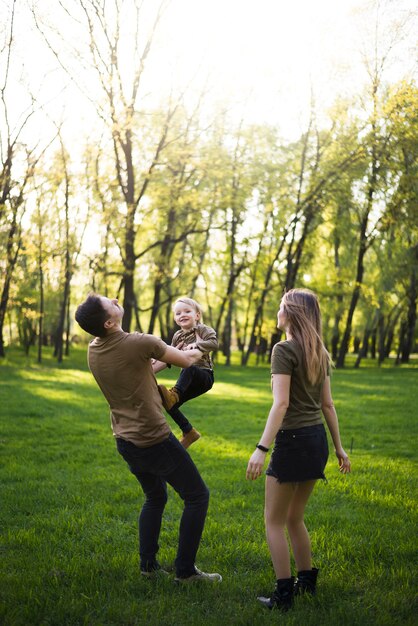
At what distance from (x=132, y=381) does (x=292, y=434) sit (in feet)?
4.05

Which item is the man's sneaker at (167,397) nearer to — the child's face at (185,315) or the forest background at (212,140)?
the child's face at (185,315)

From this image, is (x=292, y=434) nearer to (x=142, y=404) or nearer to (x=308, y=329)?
(x=308, y=329)

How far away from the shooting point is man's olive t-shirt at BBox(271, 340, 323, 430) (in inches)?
160

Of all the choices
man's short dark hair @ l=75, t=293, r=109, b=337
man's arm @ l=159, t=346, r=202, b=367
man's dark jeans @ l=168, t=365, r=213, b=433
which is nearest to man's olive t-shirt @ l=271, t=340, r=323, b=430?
man's arm @ l=159, t=346, r=202, b=367

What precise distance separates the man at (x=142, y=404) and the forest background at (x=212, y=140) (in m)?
17.8

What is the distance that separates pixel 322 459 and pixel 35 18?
2070cm

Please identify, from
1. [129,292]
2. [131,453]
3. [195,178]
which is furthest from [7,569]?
[195,178]

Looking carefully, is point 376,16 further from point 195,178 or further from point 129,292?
point 129,292

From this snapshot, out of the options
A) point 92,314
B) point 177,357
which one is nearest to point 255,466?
point 177,357

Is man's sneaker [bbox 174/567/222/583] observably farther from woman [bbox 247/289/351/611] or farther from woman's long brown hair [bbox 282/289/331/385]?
woman's long brown hair [bbox 282/289/331/385]

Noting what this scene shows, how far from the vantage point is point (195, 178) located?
89.3 feet

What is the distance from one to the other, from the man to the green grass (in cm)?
55

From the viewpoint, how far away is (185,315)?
5195 millimetres

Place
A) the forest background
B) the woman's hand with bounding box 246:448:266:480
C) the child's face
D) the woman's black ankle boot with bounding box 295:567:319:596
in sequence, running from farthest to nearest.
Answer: the forest background
the child's face
the woman's black ankle boot with bounding box 295:567:319:596
the woman's hand with bounding box 246:448:266:480
